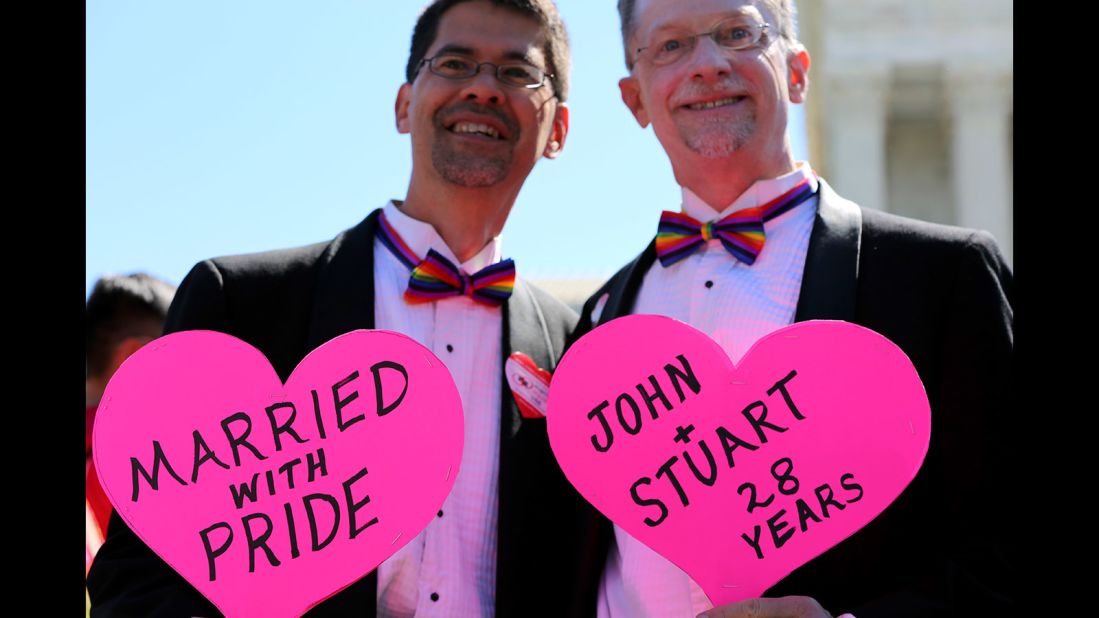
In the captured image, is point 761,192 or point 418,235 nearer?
point 761,192

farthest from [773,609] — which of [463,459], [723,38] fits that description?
[723,38]

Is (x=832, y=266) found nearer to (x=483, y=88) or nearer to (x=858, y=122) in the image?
(x=483, y=88)

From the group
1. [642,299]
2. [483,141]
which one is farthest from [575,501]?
[483,141]

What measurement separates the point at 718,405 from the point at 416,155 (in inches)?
68.7

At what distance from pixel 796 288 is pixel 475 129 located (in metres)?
1.19

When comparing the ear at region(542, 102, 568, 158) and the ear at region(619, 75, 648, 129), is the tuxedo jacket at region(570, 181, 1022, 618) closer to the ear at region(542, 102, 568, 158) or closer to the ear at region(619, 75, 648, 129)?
the ear at region(619, 75, 648, 129)

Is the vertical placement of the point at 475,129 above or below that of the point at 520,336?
above

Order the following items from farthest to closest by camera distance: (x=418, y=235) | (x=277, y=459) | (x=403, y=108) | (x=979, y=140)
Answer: (x=979, y=140), (x=403, y=108), (x=418, y=235), (x=277, y=459)

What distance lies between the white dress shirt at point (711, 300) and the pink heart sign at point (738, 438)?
1.47 feet

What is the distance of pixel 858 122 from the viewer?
3238 cm

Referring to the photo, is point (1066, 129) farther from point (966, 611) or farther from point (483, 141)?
point (483, 141)

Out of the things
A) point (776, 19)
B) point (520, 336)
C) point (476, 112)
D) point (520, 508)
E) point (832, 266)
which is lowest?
point (520, 508)

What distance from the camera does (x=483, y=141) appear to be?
4.40m

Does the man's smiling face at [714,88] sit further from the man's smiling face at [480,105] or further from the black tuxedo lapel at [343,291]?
the black tuxedo lapel at [343,291]
